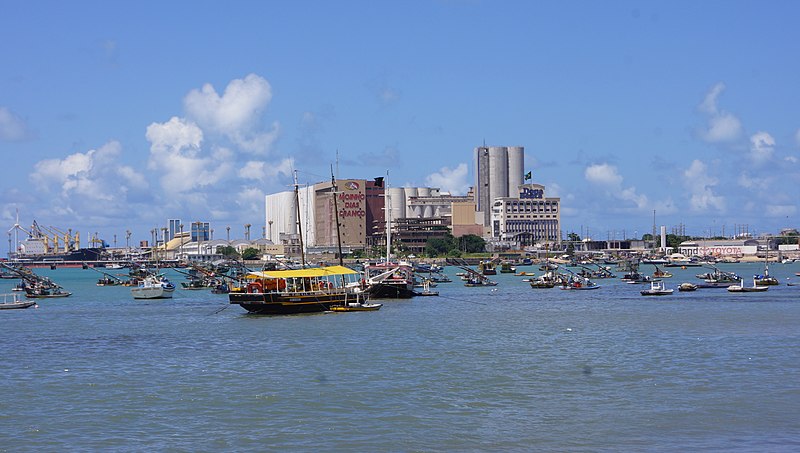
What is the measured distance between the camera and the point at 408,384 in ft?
135

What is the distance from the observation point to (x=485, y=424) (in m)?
32.6

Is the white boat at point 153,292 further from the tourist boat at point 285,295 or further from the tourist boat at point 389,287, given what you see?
the tourist boat at point 285,295

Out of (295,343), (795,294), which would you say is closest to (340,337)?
(295,343)

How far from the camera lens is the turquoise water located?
31.1 meters

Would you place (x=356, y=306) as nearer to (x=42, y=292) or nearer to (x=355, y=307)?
(x=355, y=307)

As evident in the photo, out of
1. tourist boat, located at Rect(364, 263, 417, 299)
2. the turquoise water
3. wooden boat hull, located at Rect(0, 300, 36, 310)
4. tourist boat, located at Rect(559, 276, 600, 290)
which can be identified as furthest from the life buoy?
tourist boat, located at Rect(559, 276, 600, 290)

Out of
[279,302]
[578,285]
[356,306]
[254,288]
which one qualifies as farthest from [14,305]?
[578,285]

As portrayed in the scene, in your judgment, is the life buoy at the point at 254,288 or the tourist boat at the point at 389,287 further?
the tourist boat at the point at 389,287

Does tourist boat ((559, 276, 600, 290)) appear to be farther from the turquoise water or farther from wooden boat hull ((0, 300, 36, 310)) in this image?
wooden boat hull ((0, 300, 36, 310))

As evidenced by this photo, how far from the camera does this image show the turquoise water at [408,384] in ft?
102

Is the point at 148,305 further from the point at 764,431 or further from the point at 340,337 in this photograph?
the point at 764,431

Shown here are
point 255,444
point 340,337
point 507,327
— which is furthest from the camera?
point 507,327

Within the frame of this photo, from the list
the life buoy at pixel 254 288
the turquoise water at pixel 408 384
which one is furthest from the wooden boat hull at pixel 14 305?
the life buoy at pixel 254 288

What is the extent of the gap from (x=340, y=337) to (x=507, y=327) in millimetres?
13012
